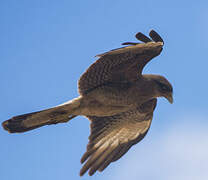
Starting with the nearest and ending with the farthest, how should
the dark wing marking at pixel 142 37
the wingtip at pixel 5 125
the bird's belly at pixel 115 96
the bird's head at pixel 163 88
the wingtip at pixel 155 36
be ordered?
the dark wing marking at pixel 142 37
the wingtip at pixel 155 36
the wingtip at pixel 5 125
the bird's belly at pixel 115 96
the bird's head at pixel 163 88

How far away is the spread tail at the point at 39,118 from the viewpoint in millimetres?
7598

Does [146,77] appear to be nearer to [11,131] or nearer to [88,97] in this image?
[88,97]

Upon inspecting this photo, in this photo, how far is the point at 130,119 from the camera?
8602 mm

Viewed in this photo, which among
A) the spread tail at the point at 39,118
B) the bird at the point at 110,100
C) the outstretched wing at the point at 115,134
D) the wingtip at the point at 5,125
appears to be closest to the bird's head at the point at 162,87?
the bird at the point at 110,100

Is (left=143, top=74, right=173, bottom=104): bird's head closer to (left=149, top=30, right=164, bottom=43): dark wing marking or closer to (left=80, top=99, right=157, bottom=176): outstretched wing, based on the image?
(left=80, top=99, right=157, bottom=176): outstretched wing

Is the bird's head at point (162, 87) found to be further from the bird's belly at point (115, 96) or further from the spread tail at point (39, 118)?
the spread tail at point (39, 118)

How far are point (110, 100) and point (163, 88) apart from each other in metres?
0.97

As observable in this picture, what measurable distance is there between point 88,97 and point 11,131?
1399mm

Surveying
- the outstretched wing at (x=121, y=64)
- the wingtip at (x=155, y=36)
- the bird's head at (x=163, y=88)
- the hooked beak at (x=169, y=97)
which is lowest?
the hooked beak at (x=169, y=97)

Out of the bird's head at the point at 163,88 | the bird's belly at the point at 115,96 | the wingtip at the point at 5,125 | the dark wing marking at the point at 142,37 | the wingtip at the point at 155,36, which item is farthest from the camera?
the bird's head at the point at 163,88

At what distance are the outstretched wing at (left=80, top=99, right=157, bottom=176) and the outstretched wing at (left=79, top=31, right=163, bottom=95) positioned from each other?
73cm

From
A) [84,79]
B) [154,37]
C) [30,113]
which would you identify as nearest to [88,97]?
[84,79]

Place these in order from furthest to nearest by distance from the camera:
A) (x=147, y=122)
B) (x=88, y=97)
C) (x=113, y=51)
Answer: (x=147, y=122) → (x=88, y=97) → (x=113, y=51)

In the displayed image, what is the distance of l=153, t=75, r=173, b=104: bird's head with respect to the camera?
804 cm
